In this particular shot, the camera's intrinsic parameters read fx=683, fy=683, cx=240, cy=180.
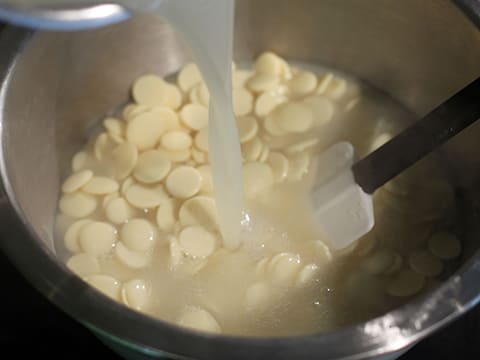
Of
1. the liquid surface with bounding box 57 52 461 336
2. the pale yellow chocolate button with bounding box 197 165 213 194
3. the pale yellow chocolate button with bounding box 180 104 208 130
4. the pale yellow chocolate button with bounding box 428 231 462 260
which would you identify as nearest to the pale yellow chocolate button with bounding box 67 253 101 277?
the liquid surface with bounding box 57 52 461 336

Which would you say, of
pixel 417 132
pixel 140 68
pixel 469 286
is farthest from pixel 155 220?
pixel 469 286

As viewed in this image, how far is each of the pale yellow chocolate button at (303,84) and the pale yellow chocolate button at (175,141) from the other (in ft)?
0.79

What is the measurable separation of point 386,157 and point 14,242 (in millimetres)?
545

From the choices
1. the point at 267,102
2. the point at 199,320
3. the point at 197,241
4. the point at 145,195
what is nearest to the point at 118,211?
the point at 145,195

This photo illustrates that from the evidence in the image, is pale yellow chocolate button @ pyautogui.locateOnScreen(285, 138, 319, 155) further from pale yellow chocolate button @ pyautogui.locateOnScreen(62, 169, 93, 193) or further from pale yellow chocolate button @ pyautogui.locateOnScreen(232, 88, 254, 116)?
pale yellow chocolate button @ pyautogui.locateOnScreen(62, 169, 93, 193)

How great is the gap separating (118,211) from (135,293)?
169 mm

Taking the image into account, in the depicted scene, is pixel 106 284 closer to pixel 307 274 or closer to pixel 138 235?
pixel 138 235

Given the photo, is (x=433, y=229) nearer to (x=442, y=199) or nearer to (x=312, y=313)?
(x=442, y=199)

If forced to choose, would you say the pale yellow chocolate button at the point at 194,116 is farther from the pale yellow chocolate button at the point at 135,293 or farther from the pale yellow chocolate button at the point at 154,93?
the pale yellow chocolate button at the point at 135,293

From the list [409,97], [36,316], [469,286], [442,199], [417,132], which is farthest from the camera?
[409,97]

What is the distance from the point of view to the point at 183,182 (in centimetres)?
120

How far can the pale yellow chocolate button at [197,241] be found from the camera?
1.11m

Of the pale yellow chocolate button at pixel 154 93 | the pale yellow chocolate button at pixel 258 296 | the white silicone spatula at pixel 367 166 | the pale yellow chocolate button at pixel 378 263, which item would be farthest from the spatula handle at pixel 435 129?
the pale yellow chocolate button at pixel 154 93

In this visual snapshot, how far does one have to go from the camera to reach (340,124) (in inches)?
51.6
